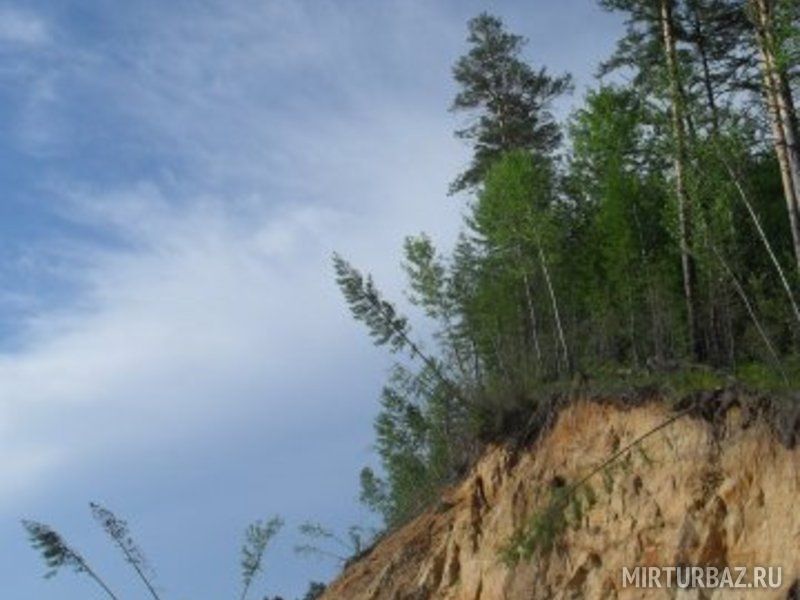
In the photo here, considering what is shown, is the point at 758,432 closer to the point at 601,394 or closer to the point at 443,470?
the point at 601,394

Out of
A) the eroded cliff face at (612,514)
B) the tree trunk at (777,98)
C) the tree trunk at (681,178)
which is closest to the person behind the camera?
the eroded cliff face at (612,514)

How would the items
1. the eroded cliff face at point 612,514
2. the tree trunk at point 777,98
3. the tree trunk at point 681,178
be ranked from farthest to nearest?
the tree trunk at point 681,178 < the tree trunk at point 777,98 < the eroded cliff face at point 612,514

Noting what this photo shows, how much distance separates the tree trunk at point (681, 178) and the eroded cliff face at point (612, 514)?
3740 millimetres

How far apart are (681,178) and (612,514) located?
793cm

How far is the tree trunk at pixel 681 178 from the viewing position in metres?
23.9

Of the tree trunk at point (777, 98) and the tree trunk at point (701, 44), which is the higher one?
the tree trunk at point (701, 44)

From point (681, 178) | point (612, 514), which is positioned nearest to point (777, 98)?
point (681, 178)

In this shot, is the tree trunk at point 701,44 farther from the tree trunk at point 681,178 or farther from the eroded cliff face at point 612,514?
the eroded cliff face at point 612,514

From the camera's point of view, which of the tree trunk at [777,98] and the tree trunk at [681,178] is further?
the tree trunk at [681,178]

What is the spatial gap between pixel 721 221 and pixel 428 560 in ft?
29.7

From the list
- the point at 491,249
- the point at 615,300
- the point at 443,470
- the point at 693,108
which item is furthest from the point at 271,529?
Result: the point at 693,108

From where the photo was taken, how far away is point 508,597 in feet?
77.8

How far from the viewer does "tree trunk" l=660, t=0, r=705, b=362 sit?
23.9 meters

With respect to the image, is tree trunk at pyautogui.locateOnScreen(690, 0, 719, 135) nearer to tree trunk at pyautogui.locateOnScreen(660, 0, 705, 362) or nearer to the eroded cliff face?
tree trunk at pyautogui.locateOnScreen(660, 0, 705, 362)
